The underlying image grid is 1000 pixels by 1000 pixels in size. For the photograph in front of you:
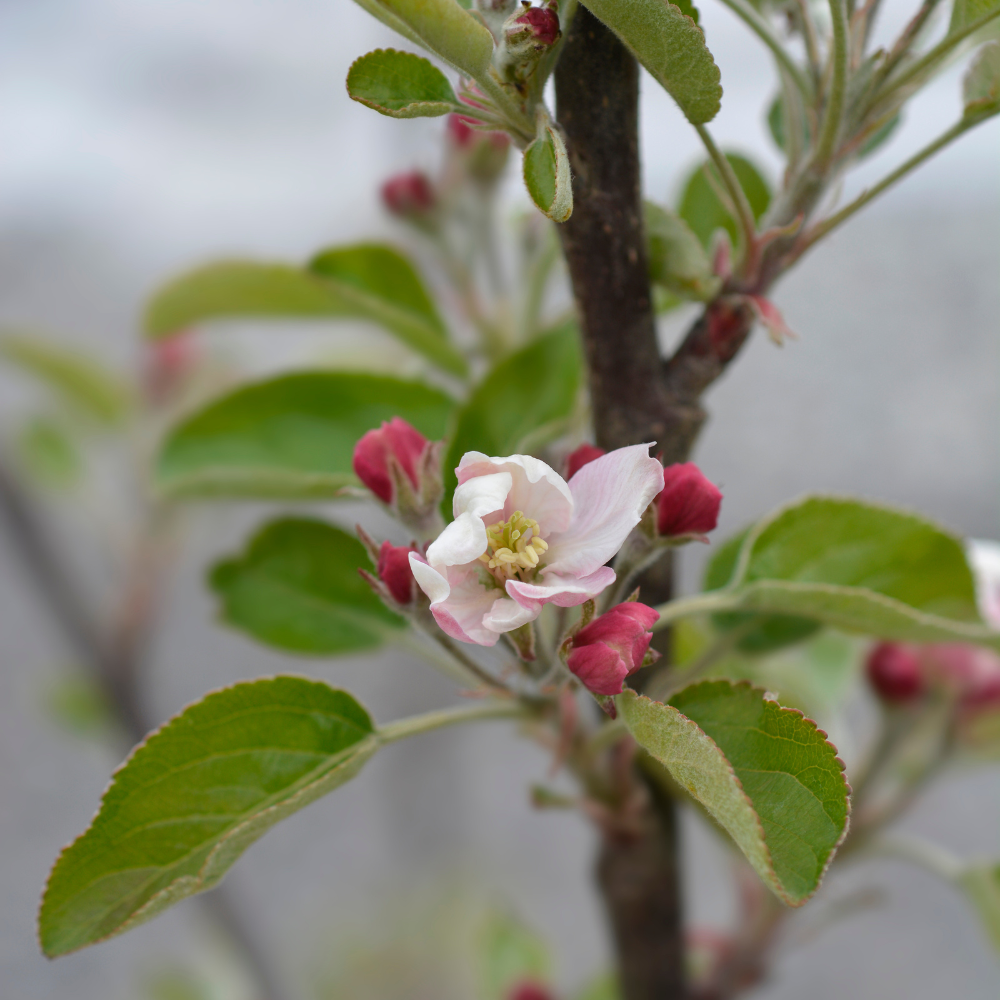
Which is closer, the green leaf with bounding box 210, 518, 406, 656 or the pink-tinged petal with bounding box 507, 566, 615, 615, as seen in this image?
the pink-tinged petal with bounding box 507, 566, 615, 615

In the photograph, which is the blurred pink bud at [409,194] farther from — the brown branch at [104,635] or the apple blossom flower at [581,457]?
the brown branch at [104,635]

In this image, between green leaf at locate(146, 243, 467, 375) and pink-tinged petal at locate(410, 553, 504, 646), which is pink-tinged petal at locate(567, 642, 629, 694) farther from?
green leaf at locate(146, 243, 467, 375)

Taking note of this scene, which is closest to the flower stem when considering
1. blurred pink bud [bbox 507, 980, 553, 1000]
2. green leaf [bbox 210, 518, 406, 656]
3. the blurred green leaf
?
green leaf [bbox 210, 518, 406, 656]

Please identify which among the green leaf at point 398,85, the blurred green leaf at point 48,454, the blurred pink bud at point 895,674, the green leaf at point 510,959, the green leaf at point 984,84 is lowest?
the green leaf at point 510,959

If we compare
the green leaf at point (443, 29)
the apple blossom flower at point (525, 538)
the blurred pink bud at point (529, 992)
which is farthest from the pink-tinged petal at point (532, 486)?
the blurred pink bud at point (529, 992)

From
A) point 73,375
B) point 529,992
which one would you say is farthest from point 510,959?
point 73,375

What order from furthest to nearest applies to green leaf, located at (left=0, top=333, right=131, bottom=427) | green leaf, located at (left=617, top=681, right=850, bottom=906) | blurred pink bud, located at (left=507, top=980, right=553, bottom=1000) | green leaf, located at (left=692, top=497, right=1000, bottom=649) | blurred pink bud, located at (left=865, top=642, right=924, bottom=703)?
green leaf, located at (left=0, top=333, right=131, bottom=427), blurred pink bud, located at (left=507, top=980, right=553, bottom=1000), blurred pink bud, located at (left=865, top=642, right=924, bottom=703), green leaf, located at (left=692, top=497, right=1000, bottom=649), green leaf, located at (left=617, top=681, right=850, bottom=906)

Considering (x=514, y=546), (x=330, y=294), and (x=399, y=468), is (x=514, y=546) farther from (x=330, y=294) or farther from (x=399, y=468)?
(x=330, y=294)

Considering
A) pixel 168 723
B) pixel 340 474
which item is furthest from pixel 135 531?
pixel 168 723
